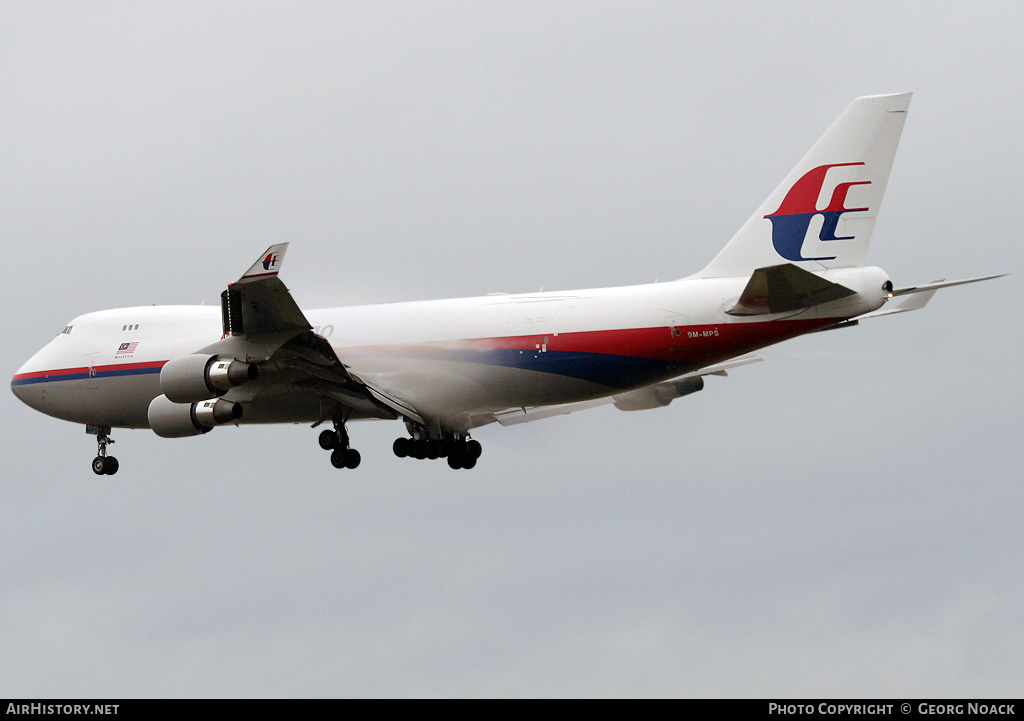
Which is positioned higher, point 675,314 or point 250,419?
point 675,314

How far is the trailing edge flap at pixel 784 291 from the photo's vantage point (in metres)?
20.7

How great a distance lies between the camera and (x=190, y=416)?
84.9 ft

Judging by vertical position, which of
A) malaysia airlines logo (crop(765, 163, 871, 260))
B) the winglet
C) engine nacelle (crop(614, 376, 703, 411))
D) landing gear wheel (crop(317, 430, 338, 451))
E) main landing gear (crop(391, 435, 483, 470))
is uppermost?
malaysia airlines logo (crop(765, 163, 871, 260))

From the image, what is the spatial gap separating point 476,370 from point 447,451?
11.1ft

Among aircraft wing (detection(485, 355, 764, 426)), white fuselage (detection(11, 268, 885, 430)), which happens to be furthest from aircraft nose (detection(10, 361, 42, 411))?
aircraft wing (detection(485, 355, 764, 426))

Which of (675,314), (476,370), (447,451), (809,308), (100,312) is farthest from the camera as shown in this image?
(100,312)

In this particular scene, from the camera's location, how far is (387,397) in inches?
1034

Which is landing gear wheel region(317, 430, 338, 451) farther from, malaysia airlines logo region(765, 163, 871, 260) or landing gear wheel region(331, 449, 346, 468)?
malaysia airlines logo region(765, 163, 871, 260)

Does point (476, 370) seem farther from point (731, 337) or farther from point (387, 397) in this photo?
point (731, 337)

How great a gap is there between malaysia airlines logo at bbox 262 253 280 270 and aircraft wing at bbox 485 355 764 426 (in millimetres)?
6421

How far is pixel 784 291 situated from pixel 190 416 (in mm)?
12386

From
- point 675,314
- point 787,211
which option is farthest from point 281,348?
point 787,211

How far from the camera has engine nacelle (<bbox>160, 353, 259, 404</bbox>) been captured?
936 inches

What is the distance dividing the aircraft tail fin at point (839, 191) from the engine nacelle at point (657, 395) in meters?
5.01
